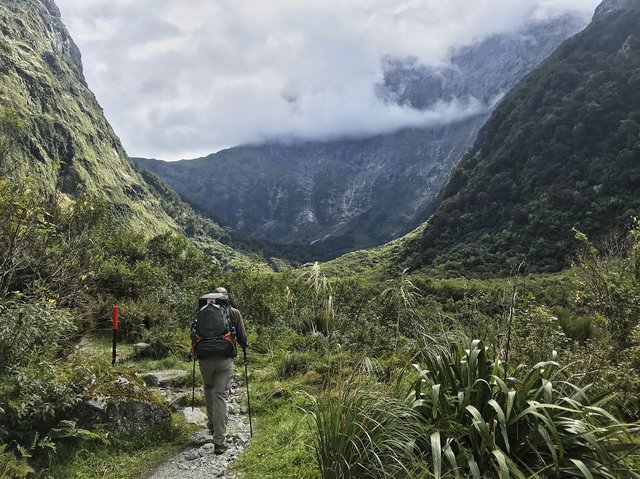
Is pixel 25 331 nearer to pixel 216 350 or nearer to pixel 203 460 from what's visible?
pixel 216 350

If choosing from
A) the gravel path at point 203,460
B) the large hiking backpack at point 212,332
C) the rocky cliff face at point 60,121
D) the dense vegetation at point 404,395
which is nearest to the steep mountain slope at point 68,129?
the rocky cliff face at point 60,121

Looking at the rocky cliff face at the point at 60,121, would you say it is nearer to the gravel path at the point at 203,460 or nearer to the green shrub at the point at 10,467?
the gravel path at the point at 203,460

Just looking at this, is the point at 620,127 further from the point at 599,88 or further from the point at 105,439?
the point at 105,439

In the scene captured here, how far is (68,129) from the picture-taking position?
133500 mm

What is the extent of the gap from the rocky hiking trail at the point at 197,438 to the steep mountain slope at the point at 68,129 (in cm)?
10054

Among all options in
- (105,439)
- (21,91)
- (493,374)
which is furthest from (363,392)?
(21,91)

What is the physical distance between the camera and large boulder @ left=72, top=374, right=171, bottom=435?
567 cm

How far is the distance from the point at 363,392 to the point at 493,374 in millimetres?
1104

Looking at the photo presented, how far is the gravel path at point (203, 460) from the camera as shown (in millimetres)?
5246

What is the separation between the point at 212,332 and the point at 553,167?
109386mm

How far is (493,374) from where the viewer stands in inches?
153

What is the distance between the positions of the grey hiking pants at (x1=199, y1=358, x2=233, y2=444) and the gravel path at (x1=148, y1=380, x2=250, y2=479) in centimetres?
21

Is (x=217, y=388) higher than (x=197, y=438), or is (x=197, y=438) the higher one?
(x=217, y=388)

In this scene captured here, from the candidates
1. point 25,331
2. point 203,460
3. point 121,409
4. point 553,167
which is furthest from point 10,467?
point 553,167
